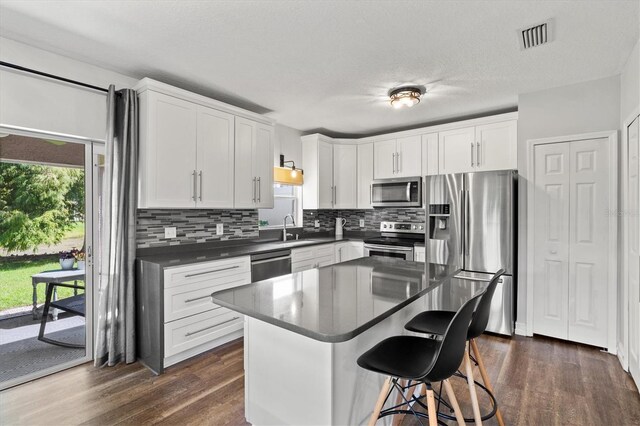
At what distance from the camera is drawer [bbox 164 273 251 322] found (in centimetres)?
270

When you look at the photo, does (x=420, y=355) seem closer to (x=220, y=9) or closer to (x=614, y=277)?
(x=220, y=9)

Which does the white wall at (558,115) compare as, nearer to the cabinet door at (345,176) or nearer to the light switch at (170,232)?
the cabinet door at (345,176)

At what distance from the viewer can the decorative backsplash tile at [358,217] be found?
4.91 meters

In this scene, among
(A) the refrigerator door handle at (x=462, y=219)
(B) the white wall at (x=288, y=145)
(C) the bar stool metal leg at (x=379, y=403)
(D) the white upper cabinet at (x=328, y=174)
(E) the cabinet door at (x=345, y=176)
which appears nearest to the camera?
(C) the bar stool metal leg at (x=379, y=403)

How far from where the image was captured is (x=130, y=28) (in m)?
2.25

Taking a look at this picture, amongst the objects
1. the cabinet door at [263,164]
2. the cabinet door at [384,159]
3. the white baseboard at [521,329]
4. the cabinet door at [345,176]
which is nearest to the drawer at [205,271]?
the cabinet door at [263,164]

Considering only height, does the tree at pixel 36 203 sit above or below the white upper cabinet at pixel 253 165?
below

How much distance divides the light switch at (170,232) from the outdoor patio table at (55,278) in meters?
0.74

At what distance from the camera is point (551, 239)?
3.36 meters

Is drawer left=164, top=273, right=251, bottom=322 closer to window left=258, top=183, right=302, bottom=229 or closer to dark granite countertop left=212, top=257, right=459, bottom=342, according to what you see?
dark granite countertop left=212, top=257, right=459, bottom=342

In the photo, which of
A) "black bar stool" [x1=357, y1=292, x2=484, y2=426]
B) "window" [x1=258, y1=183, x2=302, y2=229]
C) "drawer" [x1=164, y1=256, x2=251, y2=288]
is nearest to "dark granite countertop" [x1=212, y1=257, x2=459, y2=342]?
"black bar stool" [x1=357, y1=292, x2=484, y2=426]

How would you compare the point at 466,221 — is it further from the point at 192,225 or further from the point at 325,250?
the point at 192,225

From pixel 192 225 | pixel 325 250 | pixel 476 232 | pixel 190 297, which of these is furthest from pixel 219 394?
pixel 476 232

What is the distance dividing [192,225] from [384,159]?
110 inches
